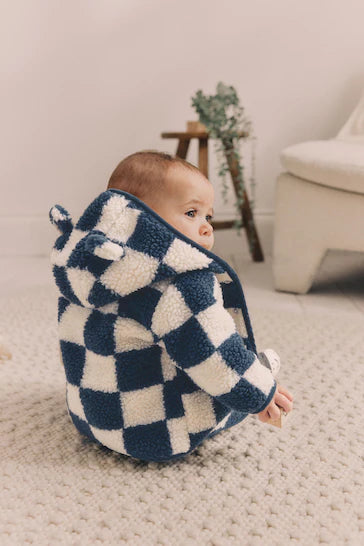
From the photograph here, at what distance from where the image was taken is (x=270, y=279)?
171cm

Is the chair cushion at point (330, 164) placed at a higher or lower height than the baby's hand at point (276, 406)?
higher

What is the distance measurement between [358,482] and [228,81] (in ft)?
5.19

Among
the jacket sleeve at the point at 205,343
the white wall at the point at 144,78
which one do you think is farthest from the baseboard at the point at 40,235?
the jacket sleeve at the point at 205,343

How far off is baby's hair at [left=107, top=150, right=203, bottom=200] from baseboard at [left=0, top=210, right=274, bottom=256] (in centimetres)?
138

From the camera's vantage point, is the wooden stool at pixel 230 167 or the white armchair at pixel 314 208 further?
the wooden stool at pixel 230 167

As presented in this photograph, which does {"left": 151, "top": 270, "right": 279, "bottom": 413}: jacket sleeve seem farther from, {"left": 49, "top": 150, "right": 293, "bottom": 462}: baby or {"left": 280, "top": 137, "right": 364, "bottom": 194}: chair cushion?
{"left": 280, "top": 137, "right": 364, "bottom": 194}: chair cushion

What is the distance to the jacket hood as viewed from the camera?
0.63 meters

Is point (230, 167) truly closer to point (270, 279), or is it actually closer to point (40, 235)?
point (270, 279)

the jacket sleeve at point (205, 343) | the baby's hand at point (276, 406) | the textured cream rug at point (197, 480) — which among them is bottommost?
the textured cream rug at point (197, 480)

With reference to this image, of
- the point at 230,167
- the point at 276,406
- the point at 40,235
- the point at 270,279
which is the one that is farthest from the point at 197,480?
the point at 40,235

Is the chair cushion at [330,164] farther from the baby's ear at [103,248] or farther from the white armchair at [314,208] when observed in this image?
the baby's ear at [103,248]

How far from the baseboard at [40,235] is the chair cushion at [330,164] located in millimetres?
564

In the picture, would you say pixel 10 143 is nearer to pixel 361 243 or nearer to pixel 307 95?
pixel 307 95

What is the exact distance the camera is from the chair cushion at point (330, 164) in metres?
1.35
